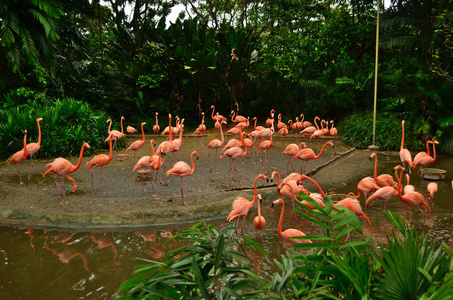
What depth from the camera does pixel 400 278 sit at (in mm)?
1574

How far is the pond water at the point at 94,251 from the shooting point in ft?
12.1

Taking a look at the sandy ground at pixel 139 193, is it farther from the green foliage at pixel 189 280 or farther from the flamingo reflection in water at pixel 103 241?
the green foliage at pixel 189 280

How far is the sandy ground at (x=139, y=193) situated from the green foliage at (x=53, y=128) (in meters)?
0.46

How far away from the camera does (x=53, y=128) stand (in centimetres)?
983

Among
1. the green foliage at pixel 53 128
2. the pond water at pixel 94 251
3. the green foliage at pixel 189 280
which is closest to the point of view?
the green foliage at pixel 189 280

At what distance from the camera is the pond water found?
3689mm

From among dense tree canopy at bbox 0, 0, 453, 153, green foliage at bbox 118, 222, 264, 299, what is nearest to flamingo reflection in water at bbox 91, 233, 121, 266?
green foliage at bbox 118, 222, 264, 299

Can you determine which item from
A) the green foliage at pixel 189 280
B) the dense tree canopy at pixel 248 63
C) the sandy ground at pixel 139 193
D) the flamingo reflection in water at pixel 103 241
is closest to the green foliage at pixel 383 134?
the dense tree canopy at pixel 248 63

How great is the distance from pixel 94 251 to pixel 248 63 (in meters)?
13.5

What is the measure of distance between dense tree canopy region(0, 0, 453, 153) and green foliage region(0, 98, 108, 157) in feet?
4.53

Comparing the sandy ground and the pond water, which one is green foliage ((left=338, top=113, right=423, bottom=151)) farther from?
the pond water

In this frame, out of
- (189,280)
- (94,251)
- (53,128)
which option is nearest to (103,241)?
(94,251)

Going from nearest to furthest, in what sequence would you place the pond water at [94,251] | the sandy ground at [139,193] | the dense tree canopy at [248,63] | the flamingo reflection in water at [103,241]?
the pond water at [94,251] < the flamingo reflection in water at [103,241] < the sandy ground at [139,193] < the dense tree canopy at [248,63]

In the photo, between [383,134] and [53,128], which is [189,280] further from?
[383,134]
